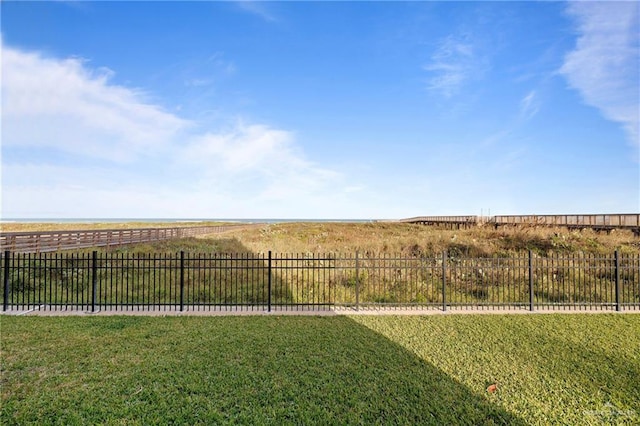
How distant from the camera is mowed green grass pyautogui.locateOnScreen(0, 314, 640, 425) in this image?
431 centimetres

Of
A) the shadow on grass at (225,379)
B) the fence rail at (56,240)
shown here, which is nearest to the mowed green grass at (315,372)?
the shadow on grass at (225,379)

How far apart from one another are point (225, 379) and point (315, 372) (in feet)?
4.68

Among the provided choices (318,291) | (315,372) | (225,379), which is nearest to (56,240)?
(318,291)

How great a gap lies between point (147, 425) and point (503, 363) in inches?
225

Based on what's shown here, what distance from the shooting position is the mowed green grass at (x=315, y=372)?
4.31 metres

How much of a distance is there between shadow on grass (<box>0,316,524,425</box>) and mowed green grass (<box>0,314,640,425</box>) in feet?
0.07

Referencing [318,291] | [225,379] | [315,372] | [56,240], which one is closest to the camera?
[225,379]

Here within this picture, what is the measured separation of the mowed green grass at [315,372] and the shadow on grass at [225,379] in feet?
0.07

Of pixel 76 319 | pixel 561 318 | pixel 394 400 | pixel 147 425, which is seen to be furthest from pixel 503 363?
pixel 76 319

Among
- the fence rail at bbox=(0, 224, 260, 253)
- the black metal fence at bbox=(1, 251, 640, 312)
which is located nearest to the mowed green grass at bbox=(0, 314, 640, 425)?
the black metal fence at bbox=(1, 251, 640, 312)

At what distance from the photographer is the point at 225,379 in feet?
16.8

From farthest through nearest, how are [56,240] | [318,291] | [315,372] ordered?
[56,240]
[318,291]
[315,372]

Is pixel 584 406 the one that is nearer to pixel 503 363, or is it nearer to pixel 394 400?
pixel 503 363

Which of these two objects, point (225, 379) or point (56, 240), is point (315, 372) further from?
point (56, 240)
